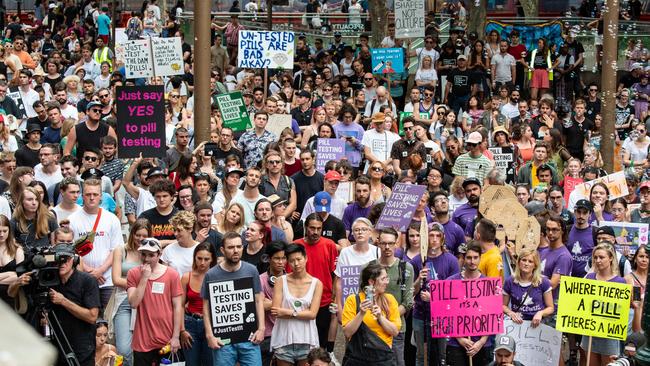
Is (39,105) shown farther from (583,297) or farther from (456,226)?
(583,297)

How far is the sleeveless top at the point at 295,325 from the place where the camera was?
28.1ft

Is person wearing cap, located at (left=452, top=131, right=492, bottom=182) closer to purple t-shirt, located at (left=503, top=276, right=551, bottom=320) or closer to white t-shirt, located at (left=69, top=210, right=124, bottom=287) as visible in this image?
purple t-shirt, located at (left=503, top=276, right=551, bottom=320)

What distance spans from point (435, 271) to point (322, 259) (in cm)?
94

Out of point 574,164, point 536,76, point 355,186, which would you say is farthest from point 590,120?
point 355,186

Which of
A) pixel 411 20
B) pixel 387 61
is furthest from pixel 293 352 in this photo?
pixel 411 20

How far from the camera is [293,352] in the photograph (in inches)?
337

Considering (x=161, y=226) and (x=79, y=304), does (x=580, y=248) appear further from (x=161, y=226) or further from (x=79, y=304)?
(x=79, y=304)

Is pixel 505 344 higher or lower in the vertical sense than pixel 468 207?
lower

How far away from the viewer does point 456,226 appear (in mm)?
10195

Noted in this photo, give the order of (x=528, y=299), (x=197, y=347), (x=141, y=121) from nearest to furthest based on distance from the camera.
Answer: (x=197, y=347) → (x=528, y=299) → (x=141, y=121)

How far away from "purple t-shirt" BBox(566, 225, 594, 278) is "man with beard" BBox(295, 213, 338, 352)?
226cm

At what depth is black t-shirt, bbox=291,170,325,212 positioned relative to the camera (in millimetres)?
11641

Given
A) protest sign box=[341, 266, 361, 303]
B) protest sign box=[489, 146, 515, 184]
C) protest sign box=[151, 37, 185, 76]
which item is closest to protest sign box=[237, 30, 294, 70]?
protest sign box=[151, 37, 185, 76]

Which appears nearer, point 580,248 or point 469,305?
point 469,305
